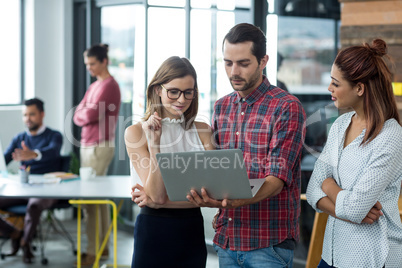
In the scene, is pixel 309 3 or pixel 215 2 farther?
pixel 215 2

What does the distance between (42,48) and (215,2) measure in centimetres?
249

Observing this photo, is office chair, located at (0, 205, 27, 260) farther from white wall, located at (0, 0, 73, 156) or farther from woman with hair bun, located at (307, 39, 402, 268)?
woman with hair bun, located at (307, 39, 402, 268)

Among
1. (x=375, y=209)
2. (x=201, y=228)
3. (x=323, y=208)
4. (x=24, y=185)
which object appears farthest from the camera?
(x=24, y=185)

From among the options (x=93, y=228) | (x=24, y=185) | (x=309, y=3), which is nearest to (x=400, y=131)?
(x=309, y=3)

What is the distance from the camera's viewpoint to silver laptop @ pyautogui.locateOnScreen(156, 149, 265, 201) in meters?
1.82

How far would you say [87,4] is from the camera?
6273mm

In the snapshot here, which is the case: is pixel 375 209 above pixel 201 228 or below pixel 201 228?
above

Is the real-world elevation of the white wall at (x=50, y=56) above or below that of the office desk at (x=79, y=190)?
above

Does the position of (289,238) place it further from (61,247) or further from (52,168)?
(61,247)

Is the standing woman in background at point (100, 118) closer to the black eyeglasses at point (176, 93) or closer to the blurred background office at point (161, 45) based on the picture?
the blurred background office at point (161, 45)

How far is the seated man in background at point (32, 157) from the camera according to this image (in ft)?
15.7

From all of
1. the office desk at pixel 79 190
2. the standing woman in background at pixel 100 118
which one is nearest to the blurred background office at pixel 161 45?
the standing woman in background at pixel 100 118

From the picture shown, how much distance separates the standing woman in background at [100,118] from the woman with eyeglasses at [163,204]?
291 cm

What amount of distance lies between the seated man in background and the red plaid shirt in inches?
117
